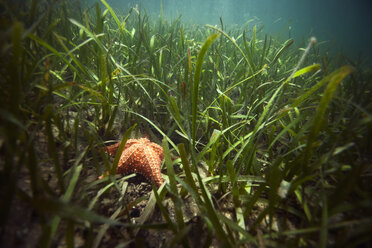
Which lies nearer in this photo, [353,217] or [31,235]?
[31,235]

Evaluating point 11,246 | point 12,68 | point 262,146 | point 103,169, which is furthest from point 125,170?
point 262,146

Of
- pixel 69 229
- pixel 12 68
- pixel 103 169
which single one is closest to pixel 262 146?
pixel 103 169

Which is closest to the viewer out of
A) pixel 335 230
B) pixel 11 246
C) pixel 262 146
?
pixel 11 246

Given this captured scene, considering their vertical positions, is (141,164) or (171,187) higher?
(141,164)

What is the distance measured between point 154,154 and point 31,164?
95 cm

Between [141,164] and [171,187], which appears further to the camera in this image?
[141,164]

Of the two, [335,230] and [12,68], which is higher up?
[12,68]

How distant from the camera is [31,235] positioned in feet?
2.85

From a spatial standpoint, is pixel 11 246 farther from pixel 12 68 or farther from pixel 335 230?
pixel 335 230

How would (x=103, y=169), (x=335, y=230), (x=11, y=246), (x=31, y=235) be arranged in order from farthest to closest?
(x=103, y=169), (x=335, y=230), (x=31, y=235), (x=11, y=246)

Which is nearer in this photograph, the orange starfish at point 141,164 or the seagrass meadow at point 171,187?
the seagrass meadow at point 171,187

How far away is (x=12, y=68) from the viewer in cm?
87

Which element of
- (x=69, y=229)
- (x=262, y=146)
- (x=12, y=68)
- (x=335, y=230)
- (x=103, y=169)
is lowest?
(x=335, y=230)

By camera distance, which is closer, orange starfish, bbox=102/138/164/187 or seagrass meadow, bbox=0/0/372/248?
seagrass meadow, bbox=0/0/372/248
